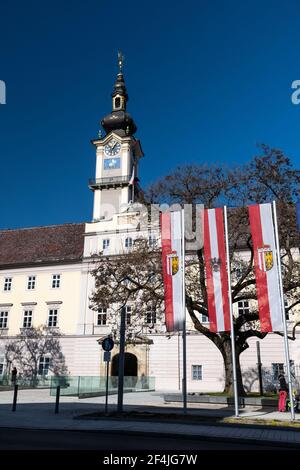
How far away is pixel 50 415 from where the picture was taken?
1652cm

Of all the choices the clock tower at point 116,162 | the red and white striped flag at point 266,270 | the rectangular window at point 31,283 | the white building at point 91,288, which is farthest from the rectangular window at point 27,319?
the red and white striped flag at point 266,270

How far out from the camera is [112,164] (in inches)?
1913

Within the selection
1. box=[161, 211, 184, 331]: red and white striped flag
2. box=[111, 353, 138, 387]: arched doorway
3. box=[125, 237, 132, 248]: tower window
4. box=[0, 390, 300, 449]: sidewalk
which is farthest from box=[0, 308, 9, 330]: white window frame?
box=[161, 211, 184, 331]: red and white striped flag

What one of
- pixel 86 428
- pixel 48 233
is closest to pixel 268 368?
pixel 86 428

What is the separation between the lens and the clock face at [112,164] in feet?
159

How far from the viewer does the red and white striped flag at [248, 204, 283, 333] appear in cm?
1594

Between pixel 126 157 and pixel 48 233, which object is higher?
pixel 126 157

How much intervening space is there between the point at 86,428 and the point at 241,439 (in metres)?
4.66

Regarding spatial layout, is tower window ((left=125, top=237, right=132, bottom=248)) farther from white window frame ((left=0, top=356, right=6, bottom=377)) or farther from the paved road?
the paved road

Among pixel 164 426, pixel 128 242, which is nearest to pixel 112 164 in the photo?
pixel 128 242

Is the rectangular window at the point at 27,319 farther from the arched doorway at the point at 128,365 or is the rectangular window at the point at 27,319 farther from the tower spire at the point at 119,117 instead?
the tower spire at the point at 119,117

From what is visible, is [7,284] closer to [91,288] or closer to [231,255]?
[91,288]
